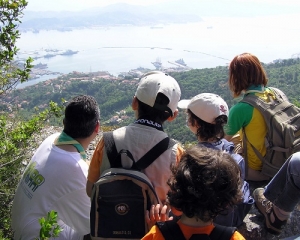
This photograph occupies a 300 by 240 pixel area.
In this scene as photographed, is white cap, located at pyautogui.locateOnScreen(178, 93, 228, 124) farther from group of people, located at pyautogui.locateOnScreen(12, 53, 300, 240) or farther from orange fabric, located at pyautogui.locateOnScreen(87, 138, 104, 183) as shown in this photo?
orange fabric, located at pyautogui.locateOnScreen(87, 138, 104, 183)

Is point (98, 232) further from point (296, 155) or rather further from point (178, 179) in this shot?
point (296, 155)

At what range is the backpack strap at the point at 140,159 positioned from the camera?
1979mm

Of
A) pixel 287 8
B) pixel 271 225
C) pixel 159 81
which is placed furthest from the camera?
pixel 287 8

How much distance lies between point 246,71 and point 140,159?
1.73 meters

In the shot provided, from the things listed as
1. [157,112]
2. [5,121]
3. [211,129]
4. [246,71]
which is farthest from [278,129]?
[5,121]

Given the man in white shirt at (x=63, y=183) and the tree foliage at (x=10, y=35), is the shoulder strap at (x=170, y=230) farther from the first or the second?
the tree foliage at (x=10, y=35)

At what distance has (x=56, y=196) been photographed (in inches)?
87.8

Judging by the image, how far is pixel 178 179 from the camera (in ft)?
5.06

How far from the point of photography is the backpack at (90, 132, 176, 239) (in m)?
1.89

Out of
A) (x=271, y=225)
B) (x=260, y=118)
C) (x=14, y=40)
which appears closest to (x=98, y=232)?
(x=271, y=225)

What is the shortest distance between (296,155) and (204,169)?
4.57ft

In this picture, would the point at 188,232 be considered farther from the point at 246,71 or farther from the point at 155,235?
the point at 246,71

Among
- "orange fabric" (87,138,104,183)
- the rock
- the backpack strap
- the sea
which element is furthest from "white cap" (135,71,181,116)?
the sea

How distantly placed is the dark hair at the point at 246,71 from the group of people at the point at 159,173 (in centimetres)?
73
